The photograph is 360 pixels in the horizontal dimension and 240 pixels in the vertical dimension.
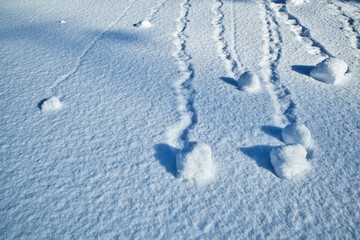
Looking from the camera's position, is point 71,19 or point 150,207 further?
point 71,19

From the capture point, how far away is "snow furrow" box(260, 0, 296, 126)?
2.75 feet

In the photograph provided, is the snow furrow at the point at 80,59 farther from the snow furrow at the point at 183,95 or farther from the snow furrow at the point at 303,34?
the snow furrow at the point at 303,34

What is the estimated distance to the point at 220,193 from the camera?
62cm

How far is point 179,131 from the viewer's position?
31.0 inches

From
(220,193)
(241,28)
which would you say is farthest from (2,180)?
(241,28)

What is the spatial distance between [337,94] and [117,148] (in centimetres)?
90

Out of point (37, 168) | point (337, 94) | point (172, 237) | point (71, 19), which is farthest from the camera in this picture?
point (71, 19)

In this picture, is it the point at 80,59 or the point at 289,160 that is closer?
the point at 289,160

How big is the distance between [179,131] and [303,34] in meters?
1.04

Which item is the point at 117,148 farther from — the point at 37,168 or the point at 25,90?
the point at 25,90

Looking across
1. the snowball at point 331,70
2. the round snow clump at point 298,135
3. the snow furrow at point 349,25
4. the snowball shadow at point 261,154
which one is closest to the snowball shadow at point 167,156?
the snowball shadow at point 261,154

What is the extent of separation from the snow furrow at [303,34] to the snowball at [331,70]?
0.20 metres

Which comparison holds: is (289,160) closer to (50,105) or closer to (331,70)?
(331,70)

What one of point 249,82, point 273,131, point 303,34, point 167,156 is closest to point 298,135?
point 273,131
